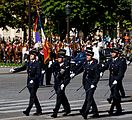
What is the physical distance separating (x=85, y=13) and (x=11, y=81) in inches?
1084

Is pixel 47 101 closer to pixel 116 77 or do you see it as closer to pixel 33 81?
pixel 33 81

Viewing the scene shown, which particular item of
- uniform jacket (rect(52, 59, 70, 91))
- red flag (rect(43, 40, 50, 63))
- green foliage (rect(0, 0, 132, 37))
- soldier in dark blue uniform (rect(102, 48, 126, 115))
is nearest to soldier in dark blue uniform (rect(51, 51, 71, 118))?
uniform jacket (rect(52, 59, 70, 91))

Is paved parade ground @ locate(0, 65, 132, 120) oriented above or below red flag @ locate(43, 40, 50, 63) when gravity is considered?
below

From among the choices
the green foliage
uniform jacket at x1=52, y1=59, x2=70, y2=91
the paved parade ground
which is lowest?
the paved parade ground

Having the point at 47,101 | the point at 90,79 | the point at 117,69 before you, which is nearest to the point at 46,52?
the point at 47,101

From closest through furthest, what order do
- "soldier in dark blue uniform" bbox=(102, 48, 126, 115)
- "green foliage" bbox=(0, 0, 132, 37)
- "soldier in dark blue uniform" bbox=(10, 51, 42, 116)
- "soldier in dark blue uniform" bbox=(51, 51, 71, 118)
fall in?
"soldier in dark blue uniform" bbox=(51, 51, 71, 118) < "soldier in dark blue uniform" bbox=(10, 51, 42, 116) < "soldier in dark blue uniform" bbox=(102, 48, 126, 115) < "green foliage" bbox=(0, 0, 132, 37)

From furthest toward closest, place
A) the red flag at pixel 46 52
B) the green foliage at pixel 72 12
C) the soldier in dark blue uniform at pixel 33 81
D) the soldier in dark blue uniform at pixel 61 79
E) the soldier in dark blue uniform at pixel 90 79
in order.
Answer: the green foliage at pixel 72 12
the red flag at pixel 46 52
the soldier in dark blue uniform at pixel 33 81
the soldier in dark blue uniform at pixel 61 79
the soldier in dark blue uniform at pixel 90 79

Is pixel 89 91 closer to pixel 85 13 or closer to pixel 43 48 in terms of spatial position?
pixel 43 48

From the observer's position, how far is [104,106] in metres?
19.0

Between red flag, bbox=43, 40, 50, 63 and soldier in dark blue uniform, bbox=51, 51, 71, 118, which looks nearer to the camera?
soldier in dark blue uniform, bbox=51, 51, 71, 118

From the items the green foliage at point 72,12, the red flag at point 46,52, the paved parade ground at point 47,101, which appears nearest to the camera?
the paved parade ground at point 47,101

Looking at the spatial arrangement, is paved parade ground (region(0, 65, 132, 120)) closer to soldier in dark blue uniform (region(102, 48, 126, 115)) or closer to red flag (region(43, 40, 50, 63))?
soldier in dark blue uniform (region(102, 48, 126, 115))

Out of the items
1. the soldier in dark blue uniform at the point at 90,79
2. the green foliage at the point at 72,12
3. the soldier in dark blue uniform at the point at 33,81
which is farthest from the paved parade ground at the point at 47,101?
the green foliage at the point at 72,12

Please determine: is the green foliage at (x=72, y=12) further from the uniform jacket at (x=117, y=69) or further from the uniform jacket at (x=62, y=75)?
the uniform jacket at (x=62, y=75)
